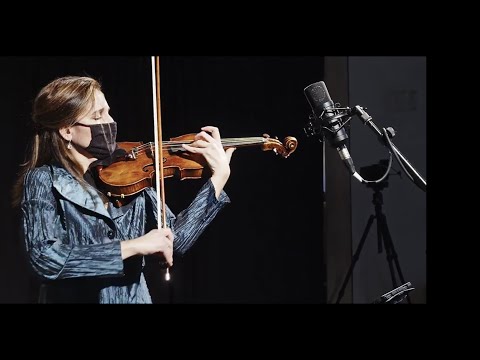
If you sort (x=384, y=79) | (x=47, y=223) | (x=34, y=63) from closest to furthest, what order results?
(x=47, y=223), (x=34, y=63), (x=384, y=79)

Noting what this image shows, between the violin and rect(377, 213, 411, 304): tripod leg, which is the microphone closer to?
rect(377, 213, 411, 304): tripod leg

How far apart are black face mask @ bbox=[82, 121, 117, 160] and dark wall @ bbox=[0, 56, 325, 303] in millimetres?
112

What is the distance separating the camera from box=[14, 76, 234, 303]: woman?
123 inches

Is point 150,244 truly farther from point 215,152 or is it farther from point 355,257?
point 355,257

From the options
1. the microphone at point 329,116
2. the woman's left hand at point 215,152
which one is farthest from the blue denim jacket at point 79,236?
the microphone at point 329,116

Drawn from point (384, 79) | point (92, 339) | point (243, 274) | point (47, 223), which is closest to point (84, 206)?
point (47, 223)

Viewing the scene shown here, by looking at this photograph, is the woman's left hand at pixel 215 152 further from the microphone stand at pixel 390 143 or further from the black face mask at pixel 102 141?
the microphone stand at pixel 390 143

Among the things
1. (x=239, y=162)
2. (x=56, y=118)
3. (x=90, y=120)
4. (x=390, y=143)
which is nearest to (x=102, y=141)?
(x=90, y=120)

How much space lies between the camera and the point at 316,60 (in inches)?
138

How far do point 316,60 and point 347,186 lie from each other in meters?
0.61

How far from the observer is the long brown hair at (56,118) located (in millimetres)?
3188

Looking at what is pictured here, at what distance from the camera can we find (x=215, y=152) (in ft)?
10.8

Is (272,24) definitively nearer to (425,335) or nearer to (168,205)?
(168,205)

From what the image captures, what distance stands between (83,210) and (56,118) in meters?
0.42
